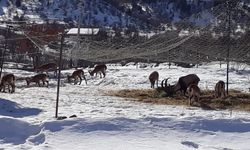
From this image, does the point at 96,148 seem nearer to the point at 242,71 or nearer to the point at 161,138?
the point at 161,138

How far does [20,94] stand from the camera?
21156mm

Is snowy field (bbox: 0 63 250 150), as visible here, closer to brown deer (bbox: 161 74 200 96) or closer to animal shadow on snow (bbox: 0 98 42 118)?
animal shadow on snow (bbox: 0 98 42 118)

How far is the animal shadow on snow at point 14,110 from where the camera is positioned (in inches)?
630

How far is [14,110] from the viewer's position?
1664 cm

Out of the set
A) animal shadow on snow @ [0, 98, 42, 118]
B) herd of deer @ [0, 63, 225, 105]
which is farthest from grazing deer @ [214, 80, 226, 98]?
animal shadow on snow @ [0, 98, 42, 118]

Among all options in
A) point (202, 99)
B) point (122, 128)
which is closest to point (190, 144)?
point (122, 128)

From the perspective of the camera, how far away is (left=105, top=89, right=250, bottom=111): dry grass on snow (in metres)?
18.3

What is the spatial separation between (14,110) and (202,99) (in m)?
7.08

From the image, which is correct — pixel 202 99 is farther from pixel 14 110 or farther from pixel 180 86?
pixel 14 110

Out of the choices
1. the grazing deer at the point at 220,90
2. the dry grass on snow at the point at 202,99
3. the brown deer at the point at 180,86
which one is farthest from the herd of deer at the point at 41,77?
the grazing deer at the point at 220,90

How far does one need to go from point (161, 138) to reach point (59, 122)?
2.54 meters

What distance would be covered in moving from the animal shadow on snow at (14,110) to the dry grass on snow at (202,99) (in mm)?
4489

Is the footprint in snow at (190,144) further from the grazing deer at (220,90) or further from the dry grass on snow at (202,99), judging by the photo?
the grazing deer at (220,90)

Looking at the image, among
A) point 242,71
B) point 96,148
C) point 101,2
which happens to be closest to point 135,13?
point 101,2
